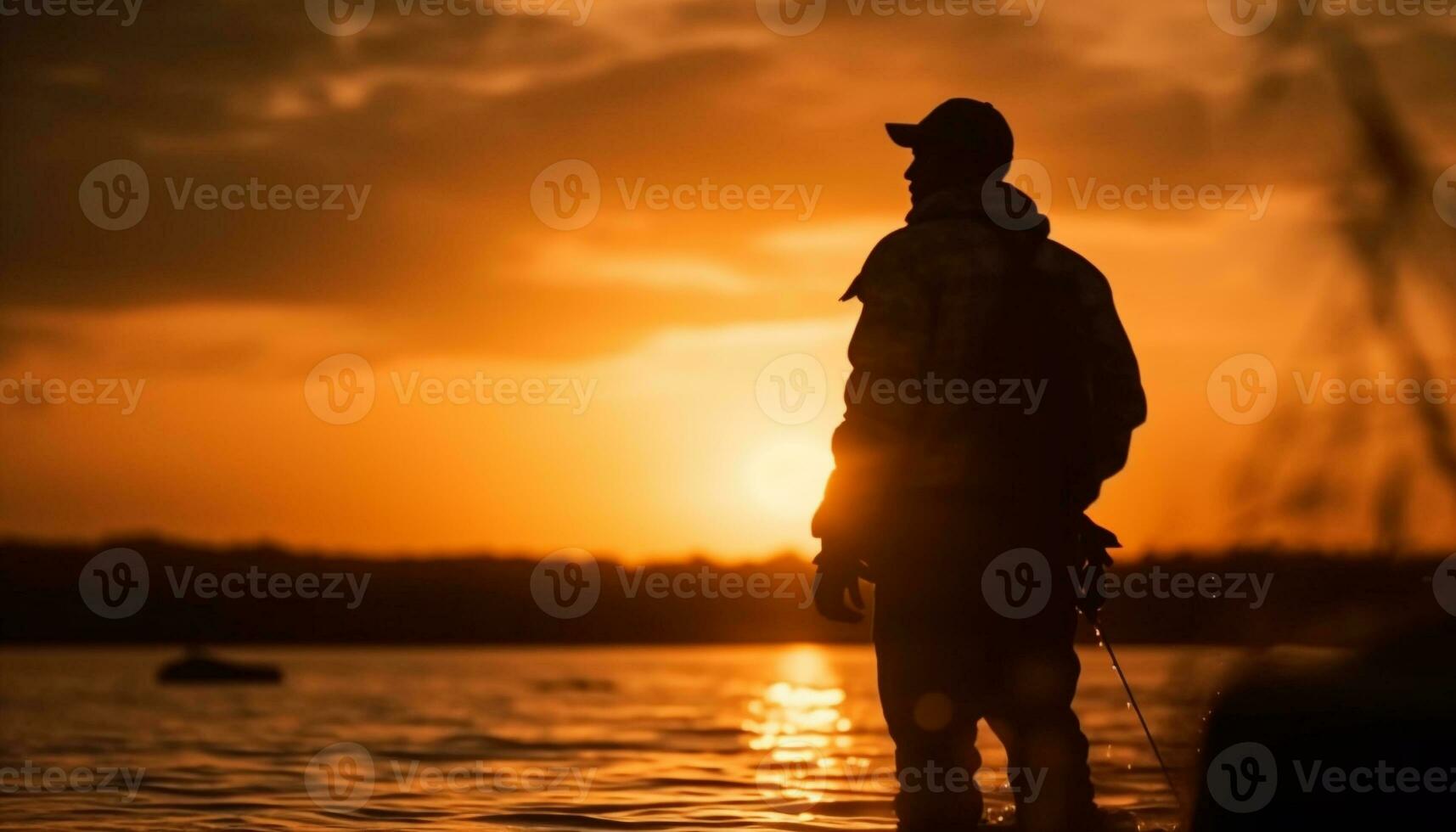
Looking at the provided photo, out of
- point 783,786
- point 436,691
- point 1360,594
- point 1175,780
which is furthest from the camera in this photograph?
point 436,691

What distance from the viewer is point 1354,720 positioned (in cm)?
570

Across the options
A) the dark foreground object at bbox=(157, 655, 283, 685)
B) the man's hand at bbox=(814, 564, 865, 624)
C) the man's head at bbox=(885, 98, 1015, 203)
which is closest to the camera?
the man's hand at bbox=(814, 564, 865, 624)

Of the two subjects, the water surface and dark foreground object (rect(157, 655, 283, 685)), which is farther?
dark foreground object (rect(157, 655, 283, 685))

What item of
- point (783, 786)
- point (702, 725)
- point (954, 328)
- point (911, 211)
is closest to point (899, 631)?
point (954, 328)

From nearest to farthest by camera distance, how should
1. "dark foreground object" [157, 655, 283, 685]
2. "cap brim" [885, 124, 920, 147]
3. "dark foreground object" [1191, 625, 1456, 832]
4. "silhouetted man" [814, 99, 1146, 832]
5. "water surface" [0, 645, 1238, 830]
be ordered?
"dark foreground object" [1191, 625, 1456, 832], "silhouetted man" [814, 99, 1146, 832], "cap brim" [885, 124, 920, 147], "water surface" [0, 645, 1238, 830], "dark foreground object" [157, 655, 283, 685]

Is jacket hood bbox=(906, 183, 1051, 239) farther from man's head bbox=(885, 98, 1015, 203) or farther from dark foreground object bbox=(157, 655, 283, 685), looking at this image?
dark foreground object bbox=(157, 655, 283, 685)

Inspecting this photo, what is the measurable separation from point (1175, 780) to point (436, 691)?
44.7m

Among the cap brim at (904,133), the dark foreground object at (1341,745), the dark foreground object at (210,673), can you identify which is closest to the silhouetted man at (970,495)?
the cap brim at (904,133)

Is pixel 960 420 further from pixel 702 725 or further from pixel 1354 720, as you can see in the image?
pixel 702 725

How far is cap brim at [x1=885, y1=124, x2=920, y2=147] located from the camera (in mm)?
6977

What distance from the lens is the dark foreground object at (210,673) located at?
2559 inches

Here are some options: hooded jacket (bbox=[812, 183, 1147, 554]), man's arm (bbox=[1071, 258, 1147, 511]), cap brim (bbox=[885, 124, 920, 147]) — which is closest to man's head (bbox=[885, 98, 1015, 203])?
cap brim (bbox=[885, 124, 920, 147])

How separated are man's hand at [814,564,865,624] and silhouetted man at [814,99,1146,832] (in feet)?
0.07

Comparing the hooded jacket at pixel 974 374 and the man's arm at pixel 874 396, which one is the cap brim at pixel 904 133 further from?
the man's arm at pixel 874 396
